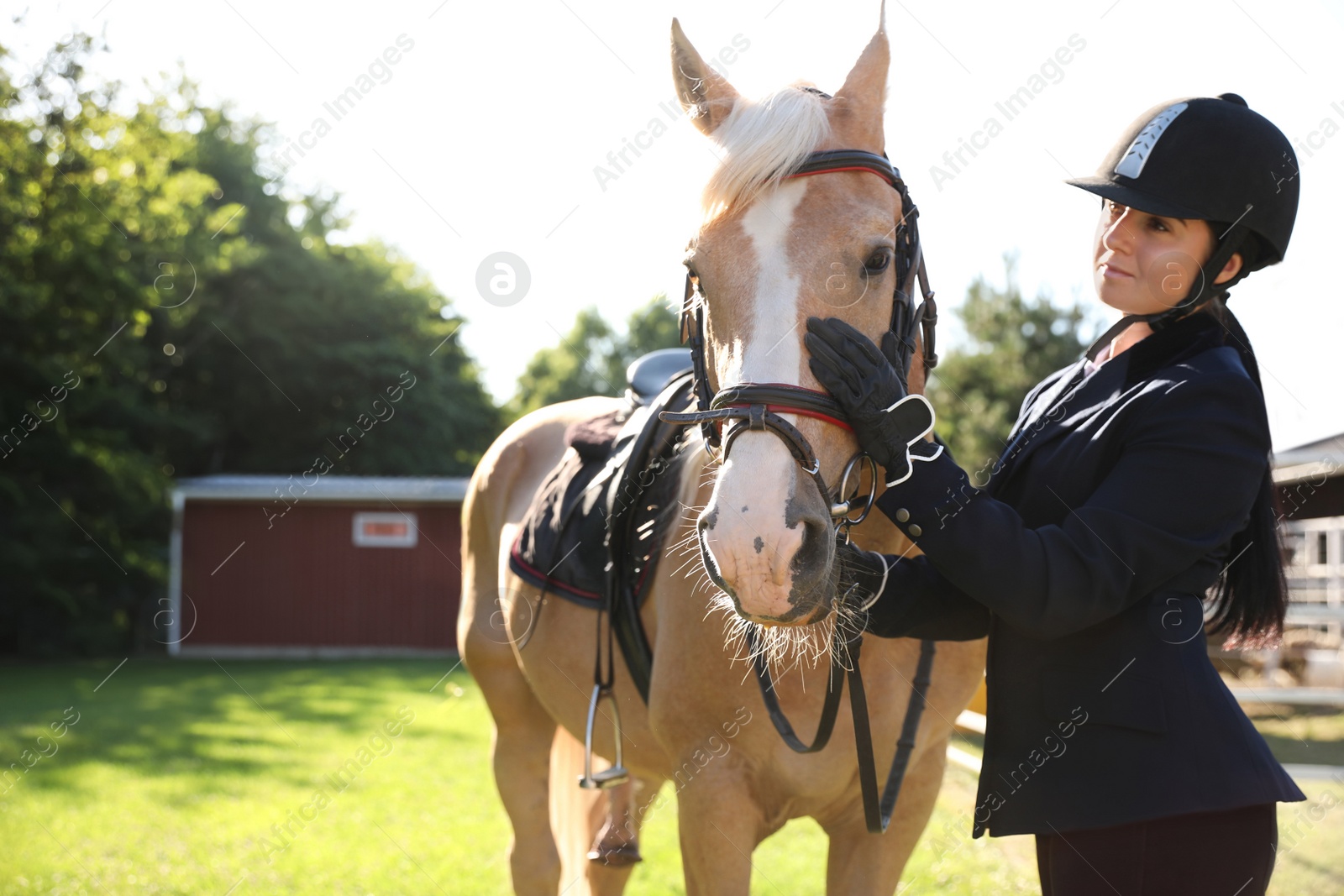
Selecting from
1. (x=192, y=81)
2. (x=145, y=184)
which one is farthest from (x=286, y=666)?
(x=192, y=81)

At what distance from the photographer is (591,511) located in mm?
3027

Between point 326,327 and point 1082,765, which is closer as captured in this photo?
point 1082,765

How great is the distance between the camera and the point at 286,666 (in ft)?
52.4

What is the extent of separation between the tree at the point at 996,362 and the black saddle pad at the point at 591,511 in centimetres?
1561

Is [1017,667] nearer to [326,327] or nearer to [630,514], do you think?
[630,514]

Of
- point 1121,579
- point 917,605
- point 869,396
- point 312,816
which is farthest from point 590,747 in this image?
point 312,816

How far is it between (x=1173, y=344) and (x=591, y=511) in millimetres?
1868

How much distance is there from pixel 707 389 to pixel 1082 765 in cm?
90

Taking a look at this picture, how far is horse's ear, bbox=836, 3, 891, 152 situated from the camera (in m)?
1.88

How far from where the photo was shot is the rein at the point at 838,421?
1.48 meters

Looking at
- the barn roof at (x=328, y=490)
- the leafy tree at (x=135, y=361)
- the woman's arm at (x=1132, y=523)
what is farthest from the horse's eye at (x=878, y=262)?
the barn roof at (x=328, y=490)

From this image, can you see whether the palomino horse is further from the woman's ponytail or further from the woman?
the woman's ponytail

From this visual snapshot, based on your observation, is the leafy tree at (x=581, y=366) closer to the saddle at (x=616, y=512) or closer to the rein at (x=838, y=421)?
the saddle at (x=616, y=512)

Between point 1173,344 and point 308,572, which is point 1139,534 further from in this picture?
point 308,572
